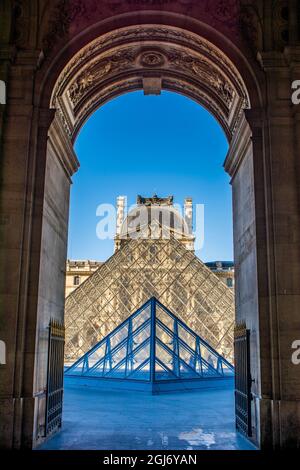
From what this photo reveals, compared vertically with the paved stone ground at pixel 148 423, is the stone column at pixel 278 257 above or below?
above

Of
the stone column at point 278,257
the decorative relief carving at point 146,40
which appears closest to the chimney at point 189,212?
the decorative relief carving at point 146,40

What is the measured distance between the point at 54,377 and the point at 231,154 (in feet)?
17.3

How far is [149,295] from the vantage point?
3912 cm

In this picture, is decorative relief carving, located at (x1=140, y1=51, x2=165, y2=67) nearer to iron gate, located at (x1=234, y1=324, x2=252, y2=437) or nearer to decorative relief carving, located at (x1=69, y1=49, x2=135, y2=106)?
decorative relief carving, located at (x1=69, y1=49, x2=135, y2=106)

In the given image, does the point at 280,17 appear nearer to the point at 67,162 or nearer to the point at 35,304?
the point at 67,162

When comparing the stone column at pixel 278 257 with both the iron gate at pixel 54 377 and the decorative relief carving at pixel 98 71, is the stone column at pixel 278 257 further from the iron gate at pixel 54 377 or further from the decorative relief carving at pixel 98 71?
the iron gate at pixel 54 377

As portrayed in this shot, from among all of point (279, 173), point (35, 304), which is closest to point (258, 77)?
point (279, 173)

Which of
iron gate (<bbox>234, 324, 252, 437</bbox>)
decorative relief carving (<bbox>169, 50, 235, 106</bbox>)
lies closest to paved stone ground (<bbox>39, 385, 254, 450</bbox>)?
iron gate (<bbox>234, 324, 252, 437</bbox>)

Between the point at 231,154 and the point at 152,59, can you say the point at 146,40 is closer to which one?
the point at 152,59

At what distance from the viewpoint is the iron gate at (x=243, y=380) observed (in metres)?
7.98

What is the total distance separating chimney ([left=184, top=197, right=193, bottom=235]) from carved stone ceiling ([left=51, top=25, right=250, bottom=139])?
56489mm

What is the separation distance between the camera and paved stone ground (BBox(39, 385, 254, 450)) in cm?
757

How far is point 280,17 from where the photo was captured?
8273 millimetres

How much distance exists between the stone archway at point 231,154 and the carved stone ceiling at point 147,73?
5cm
